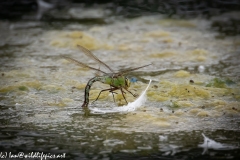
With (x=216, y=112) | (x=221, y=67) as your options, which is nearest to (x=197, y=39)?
(x=221, y=67)

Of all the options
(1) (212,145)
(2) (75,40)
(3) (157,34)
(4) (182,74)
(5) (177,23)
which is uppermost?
(5) (177,23)

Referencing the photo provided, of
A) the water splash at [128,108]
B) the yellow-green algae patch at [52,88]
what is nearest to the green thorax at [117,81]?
the water splash at [128,108]

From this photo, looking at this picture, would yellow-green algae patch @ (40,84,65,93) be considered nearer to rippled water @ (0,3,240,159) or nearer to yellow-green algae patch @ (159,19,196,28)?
rippled water @ (0,3,240,159)

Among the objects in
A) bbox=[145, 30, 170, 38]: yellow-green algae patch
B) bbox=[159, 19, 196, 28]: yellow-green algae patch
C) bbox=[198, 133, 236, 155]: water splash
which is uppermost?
bbox=[159, 19, 196, 28]: yellow-green algae patch

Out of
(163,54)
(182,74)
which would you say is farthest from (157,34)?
Answer: (182,74)

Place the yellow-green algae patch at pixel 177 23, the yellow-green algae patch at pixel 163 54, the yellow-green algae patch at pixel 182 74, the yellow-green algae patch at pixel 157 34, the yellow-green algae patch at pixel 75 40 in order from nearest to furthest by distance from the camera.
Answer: the yellow-green algae patch at pixel 182 74, the yellow-green algae patch at pixel 163 54, the yellow-green algae patch at pixel 75 40, the yellow-green algae patch at pixel 157 34, the yellow-green algae patch at pixel 177 23

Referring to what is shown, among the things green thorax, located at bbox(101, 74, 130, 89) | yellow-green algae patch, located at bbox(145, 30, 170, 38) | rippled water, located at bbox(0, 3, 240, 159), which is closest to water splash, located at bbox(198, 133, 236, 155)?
rippled water, located at bbox(0, 3, 240, 159)

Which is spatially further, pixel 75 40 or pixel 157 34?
pixel 157 34

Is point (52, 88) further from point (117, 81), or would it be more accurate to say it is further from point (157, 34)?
point (157, 34)

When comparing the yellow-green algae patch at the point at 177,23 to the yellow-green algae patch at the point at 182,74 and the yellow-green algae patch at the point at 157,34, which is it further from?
the yellow-green algae patch at the point at 182,74
